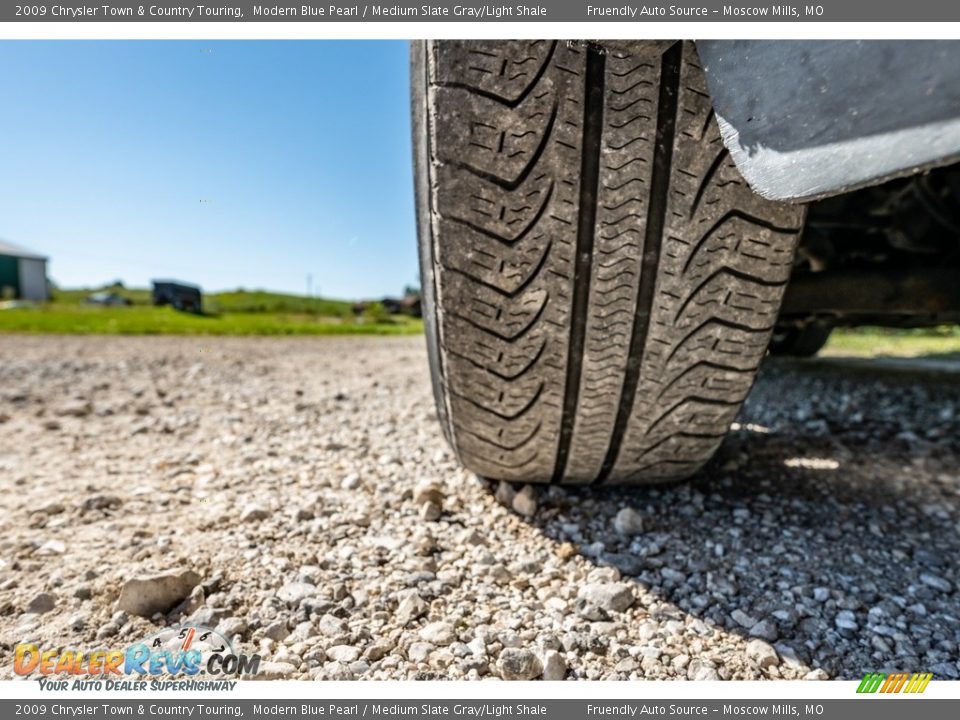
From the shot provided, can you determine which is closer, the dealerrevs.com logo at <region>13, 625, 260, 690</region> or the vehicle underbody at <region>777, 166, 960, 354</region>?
the dealerrevs.com logo at <region>13, 625, 260, 690</region>

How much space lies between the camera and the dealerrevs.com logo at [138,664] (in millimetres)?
671

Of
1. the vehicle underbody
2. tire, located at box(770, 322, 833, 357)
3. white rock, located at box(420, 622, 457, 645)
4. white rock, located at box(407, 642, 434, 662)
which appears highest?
the vehicle underbody

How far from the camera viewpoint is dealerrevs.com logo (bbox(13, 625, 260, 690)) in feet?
2.20

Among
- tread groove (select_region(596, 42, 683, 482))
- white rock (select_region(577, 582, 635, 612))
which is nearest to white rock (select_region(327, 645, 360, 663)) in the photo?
white rock (select_region(577, 582, 635, 612))

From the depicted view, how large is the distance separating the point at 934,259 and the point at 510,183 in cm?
160

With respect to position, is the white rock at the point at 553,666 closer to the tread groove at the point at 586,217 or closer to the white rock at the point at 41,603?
the tread groove at the point at 586,217

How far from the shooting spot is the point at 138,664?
0.70 meters

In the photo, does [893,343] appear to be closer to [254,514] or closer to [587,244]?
[587,244]

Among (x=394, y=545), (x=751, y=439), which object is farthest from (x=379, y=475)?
(x=751, y=439)

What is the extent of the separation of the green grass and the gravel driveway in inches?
93.0

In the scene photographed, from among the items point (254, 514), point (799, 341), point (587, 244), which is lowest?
point (799, 341)

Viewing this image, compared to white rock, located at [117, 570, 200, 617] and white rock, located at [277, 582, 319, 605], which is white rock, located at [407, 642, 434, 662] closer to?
white rock, located at [277, 582, 319, 605]

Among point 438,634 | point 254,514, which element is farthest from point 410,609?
point 254,514

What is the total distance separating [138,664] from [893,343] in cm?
565
